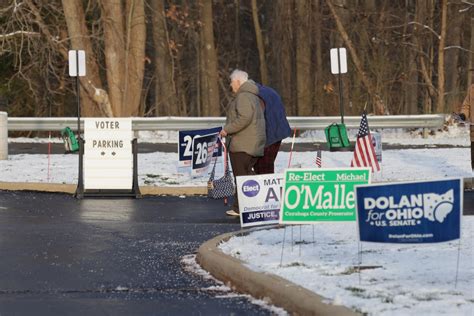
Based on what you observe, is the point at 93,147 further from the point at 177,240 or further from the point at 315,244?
the point at 315,244

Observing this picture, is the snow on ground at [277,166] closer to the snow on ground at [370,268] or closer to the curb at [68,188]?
the curb at [68,188]

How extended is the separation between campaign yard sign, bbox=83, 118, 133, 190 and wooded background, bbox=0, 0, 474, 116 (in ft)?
Result: 51.3

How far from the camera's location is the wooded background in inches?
1411

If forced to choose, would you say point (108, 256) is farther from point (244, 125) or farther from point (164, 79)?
point (164, 79)

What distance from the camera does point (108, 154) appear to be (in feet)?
62.3

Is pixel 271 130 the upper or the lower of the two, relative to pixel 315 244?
upper

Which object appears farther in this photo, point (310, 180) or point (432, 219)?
point (310, 180)

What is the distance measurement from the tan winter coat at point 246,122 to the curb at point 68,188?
4.62 metres

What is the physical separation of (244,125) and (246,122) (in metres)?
0.04

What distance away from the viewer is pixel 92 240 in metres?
13.4

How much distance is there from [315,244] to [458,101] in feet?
108

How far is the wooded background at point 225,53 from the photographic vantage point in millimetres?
35844

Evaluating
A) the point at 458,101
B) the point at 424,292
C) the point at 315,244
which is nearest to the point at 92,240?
the point at 315,244

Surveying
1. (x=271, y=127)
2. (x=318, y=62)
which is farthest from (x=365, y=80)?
(x=271, y=127)
